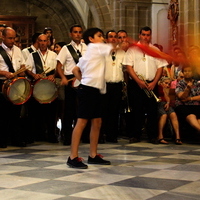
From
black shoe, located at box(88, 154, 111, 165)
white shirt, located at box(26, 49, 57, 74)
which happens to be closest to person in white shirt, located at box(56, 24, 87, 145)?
white shirt, located at box(26, 49, 57, 74)

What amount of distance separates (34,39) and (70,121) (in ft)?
5.74

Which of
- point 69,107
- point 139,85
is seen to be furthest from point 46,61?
point 139,85

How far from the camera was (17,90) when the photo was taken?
25.8ft

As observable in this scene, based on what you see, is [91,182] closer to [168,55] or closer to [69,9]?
[168,55]

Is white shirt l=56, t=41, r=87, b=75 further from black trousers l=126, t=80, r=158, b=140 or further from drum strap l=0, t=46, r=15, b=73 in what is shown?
black trousers l=126, t=80, r=158, b=140

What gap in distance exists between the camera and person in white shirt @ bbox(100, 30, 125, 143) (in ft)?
28.3

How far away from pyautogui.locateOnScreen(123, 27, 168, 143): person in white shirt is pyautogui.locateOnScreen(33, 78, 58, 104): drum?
1167mm

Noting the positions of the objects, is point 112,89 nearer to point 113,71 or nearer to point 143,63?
point 113,71

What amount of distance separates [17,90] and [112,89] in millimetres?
1584

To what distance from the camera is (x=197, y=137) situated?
8914 millimetres

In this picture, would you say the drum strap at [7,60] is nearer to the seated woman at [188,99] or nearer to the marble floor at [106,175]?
the marble floor at [106,175]

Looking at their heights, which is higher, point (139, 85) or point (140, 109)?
point (139, 85)

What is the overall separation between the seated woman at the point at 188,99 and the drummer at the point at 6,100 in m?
2.51

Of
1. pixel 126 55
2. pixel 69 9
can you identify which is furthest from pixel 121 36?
pixel 69 9
